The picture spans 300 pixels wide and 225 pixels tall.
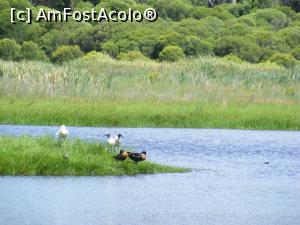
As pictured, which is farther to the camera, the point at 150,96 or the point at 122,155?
the point at 150,96

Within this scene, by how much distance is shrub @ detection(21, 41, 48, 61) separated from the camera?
5603 cm

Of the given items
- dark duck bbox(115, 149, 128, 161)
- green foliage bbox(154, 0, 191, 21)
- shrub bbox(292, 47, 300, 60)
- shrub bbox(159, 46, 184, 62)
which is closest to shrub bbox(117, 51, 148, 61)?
shrub bbox(159, 46, 184, 62)

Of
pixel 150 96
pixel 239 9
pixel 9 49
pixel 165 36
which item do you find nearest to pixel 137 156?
pixel 150 96

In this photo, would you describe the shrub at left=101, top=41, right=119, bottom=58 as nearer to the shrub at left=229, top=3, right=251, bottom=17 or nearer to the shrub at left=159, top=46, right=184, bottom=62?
the shrub at left=159, top=46, right=184, bottom=62

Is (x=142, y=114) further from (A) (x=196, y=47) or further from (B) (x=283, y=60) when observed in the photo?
(A) (x=196, y=47)

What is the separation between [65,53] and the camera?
55188 mm

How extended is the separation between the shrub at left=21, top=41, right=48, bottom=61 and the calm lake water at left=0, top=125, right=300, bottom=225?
33.0 m

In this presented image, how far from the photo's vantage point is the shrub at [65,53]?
180 ft

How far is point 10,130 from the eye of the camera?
26.7m

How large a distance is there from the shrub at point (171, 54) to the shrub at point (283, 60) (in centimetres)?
526

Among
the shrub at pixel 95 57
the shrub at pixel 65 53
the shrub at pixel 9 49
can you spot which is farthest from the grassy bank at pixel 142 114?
the shrub at pixel 9 49

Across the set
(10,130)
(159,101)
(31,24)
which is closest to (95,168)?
(10,130)

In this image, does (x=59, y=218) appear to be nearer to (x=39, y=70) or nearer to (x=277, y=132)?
(x=277, y=132)

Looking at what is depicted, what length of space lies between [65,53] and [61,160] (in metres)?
37.3
